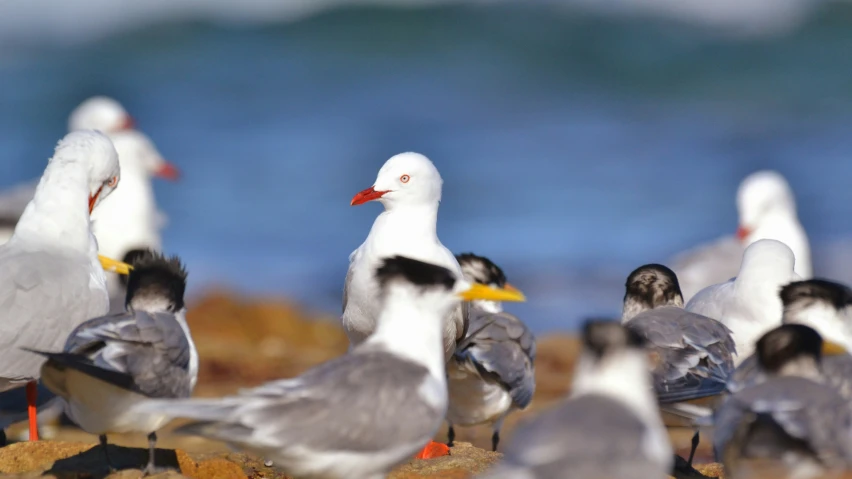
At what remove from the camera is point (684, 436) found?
10469mm

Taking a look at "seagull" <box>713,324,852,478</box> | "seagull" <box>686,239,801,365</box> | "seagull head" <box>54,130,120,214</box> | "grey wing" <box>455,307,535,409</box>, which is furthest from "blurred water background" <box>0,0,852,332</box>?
"seagull" <box>713,324,852,478</box>

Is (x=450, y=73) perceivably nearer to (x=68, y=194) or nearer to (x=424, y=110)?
(x=424, y=110)

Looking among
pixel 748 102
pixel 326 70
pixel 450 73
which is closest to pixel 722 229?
pixel 748 102

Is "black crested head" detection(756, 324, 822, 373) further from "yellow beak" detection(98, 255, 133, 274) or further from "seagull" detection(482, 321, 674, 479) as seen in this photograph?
"yellow beak" detection(98, 255, 133, 274)

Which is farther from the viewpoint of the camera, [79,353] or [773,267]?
[773,267]

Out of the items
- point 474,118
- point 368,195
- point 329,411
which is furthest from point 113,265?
point 474,118

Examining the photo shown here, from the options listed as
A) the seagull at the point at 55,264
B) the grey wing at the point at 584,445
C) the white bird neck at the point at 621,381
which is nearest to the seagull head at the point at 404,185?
the seagull at the point at 55,264

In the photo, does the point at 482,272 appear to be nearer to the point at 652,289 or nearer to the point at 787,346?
the point at 652,289

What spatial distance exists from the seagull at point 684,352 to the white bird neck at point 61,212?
3.50m

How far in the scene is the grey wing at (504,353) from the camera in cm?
764

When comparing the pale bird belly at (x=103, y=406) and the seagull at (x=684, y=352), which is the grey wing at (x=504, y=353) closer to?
the seagull at (x=684, y=352)

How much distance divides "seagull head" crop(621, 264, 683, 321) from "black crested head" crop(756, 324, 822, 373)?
2590mm

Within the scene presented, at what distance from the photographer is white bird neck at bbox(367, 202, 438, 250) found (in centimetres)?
761

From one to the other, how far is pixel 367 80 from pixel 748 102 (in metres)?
8.66
